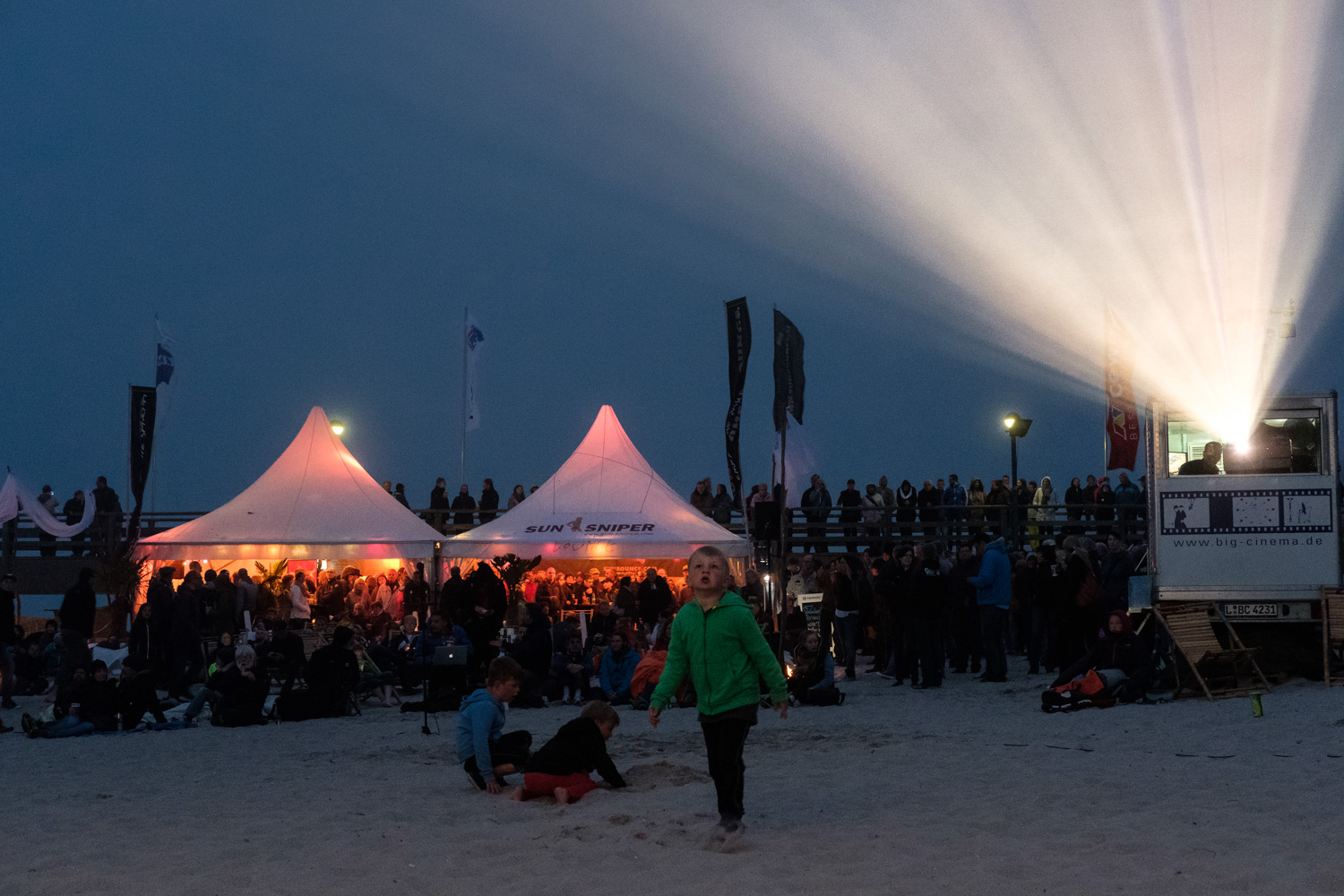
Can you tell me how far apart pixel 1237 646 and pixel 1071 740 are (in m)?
3.76

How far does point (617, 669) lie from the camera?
44.3ft

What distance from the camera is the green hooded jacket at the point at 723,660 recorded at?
19.1ft

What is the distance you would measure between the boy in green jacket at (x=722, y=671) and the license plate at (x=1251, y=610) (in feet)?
25.5

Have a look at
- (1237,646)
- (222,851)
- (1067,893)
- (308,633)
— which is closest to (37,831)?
(222,851)

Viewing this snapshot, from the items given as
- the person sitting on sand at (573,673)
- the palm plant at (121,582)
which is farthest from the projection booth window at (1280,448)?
the palm plant at (121,582)

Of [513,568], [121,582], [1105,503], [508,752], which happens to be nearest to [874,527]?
[1105,503]

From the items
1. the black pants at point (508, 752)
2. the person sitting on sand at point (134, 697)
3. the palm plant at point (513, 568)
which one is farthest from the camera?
the palm plant at point (513, 568)

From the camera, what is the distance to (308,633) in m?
15.4

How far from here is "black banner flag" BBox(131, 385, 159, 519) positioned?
2122 centimetres

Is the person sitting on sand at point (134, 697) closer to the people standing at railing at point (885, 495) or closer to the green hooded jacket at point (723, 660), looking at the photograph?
the green hooded jacket at point (723, 660)

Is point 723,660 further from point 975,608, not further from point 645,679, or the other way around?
point 975,608

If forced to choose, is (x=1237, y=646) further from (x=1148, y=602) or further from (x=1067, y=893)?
(x=1067, y=893)

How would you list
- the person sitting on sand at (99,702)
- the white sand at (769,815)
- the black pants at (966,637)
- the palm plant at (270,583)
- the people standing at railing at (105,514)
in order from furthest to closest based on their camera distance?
the people standing at railing at (105,514) → the palm plant at (270,583) → the black pants at (966,637) → the person sitting on sand at (99,702) → the white sand at (769,815)

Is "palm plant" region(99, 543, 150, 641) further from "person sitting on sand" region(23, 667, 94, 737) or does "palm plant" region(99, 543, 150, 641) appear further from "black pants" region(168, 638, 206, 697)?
"person sitting on sand" region(23, 667, 94, 737)
